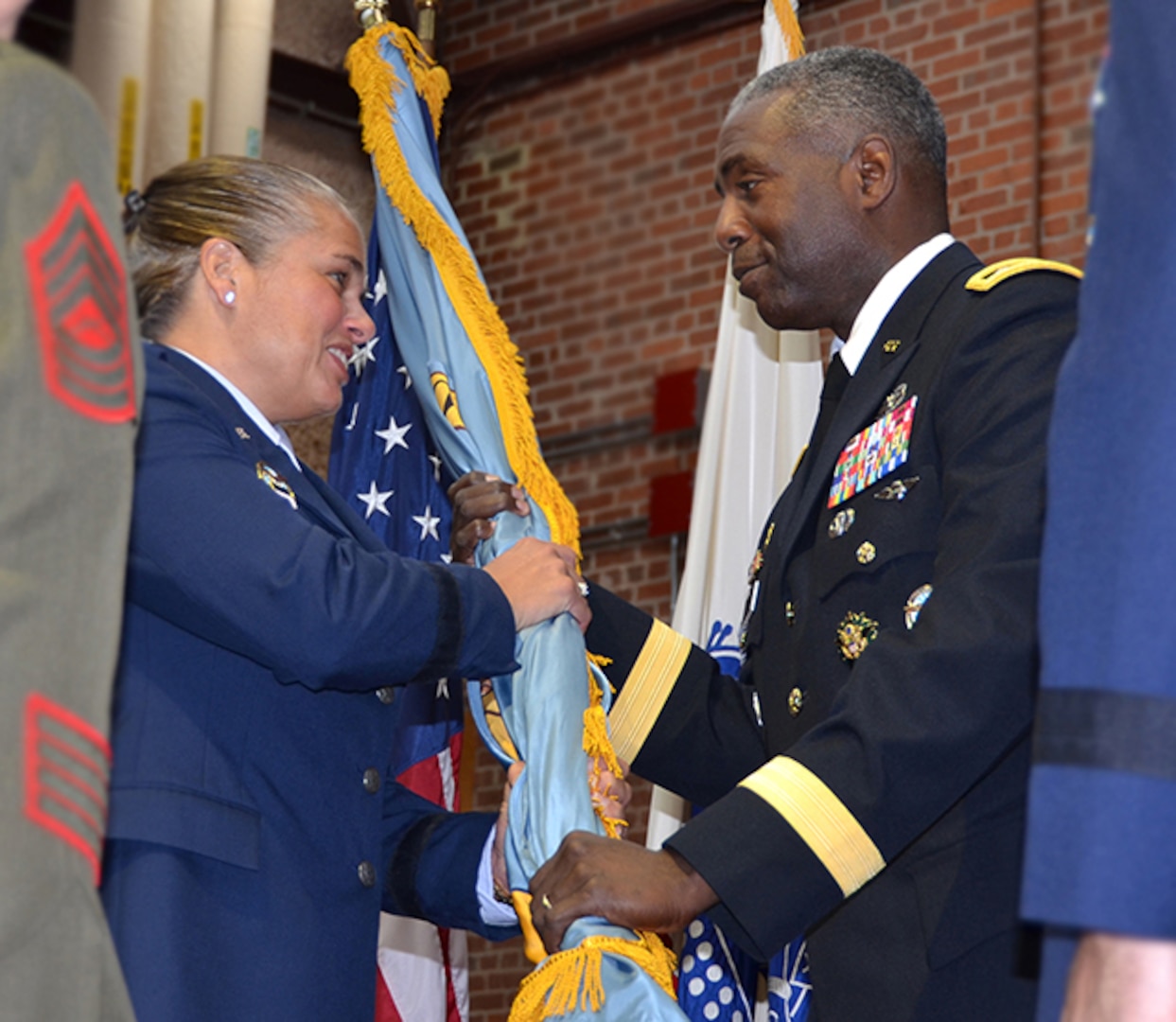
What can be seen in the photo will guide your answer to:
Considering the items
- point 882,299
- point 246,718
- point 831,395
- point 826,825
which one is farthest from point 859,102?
point 246,718

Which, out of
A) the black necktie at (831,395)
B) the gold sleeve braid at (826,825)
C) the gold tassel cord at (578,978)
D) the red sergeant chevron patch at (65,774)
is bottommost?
the gold tassel cord at (578,978)

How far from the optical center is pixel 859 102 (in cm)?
267

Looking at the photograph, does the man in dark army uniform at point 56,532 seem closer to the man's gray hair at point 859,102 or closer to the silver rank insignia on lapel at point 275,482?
the silver rank insignia on lapel at point 275,482

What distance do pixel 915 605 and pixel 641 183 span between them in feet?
16.2

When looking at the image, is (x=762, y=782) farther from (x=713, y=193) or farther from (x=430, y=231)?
(x=713, y=193)

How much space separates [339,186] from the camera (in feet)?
22.8

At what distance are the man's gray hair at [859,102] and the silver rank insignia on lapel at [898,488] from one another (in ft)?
2.11

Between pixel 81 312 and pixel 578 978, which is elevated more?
pixel 81 312

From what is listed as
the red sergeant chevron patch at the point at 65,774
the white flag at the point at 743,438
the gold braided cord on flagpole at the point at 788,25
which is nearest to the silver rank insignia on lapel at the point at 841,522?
→ the red sergeant chevron patch at the point at 65,774

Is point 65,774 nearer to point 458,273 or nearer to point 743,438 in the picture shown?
point 458,273

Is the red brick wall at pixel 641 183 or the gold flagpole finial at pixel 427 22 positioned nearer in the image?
the gold flagpole finial at pixel 427 22

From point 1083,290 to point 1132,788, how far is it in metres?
0.30

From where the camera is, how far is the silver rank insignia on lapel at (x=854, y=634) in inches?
84.8

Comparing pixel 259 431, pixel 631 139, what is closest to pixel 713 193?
pixel 631 139
